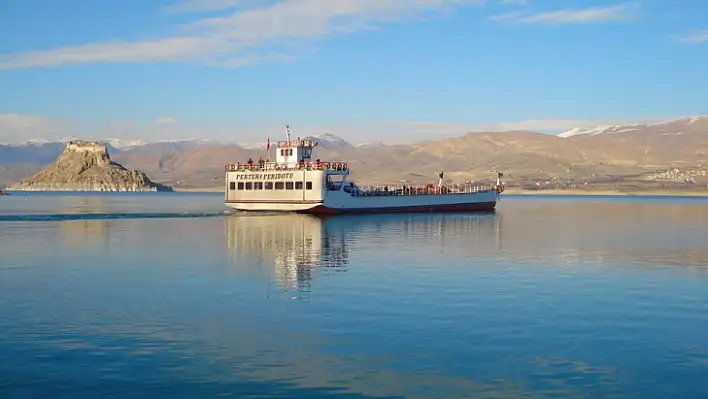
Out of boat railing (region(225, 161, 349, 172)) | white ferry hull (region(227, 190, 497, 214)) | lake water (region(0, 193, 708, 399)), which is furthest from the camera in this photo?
white ferry hull (region(227, 190, 497, 214))

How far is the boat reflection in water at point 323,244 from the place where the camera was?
36875 mm

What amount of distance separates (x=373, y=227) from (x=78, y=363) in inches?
2143

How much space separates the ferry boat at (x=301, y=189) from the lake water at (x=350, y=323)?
43375 millimetres

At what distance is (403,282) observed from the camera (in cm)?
3316

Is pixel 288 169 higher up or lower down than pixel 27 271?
higher up

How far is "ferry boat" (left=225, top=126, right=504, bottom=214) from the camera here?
92.1 meters

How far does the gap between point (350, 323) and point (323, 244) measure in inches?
1123

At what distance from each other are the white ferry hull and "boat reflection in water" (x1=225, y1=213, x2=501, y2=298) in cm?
1257

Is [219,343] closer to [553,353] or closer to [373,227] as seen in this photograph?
[553,353]

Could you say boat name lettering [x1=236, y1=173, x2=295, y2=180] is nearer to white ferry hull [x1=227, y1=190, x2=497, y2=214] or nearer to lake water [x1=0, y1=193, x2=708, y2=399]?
white ferry hull [x1=227, y1=190, x2=497, y2=214]

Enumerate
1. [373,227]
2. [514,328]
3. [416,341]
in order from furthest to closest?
[373,227]
[514,328]
[416,341]

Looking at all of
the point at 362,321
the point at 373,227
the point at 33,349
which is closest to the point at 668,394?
the point at 362,321

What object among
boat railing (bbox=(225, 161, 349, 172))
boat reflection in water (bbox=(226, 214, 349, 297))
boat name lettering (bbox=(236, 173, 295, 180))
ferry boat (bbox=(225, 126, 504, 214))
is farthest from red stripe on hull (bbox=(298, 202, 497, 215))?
boat reflection in water (bbox=(226, 214, 349, 297))

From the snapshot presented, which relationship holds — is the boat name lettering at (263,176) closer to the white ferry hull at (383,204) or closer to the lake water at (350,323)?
the white ferry hull at (383,204)
